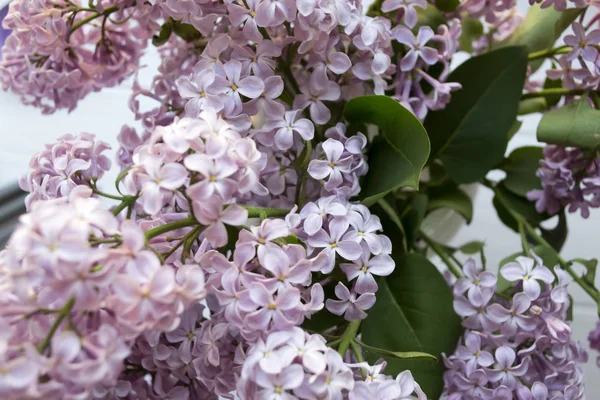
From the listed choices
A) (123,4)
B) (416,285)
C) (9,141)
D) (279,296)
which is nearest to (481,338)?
(416,285)

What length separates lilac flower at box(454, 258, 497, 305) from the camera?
36cm

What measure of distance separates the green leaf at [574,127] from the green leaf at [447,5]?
105mm

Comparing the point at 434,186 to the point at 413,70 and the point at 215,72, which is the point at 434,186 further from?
the point at 215,72

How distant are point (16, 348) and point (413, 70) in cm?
28

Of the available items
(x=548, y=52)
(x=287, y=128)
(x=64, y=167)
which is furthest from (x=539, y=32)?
(x=64, y=167)

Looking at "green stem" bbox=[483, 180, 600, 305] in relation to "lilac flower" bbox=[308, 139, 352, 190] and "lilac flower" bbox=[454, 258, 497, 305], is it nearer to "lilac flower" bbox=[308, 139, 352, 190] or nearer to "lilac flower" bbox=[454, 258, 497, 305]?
"lilac flower" bbox=[454, 258, 497, 305]

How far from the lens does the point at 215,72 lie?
0.31 m

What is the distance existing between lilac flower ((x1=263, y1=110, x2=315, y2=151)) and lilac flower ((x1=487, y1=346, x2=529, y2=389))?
0.16 metres

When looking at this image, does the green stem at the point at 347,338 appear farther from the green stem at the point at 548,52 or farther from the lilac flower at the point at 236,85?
the green stem at the point at 548,52

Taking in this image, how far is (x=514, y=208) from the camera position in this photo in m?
0.49

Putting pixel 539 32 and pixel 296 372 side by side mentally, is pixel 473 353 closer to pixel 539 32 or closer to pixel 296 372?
pixel 296 372

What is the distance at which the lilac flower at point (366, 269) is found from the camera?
30 cm

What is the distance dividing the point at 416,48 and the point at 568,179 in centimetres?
14

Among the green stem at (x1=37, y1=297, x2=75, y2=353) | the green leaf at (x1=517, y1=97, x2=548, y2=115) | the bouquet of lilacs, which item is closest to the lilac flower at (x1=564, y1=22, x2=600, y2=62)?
the bouquet of lilacs
